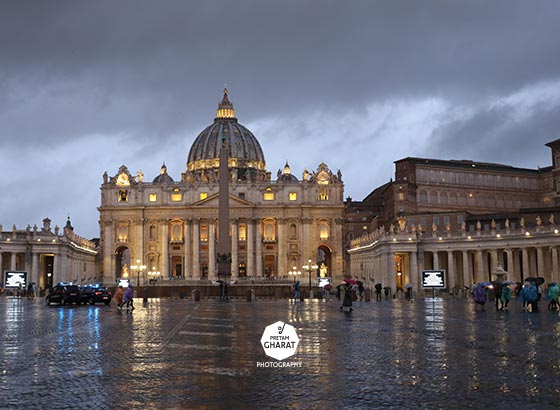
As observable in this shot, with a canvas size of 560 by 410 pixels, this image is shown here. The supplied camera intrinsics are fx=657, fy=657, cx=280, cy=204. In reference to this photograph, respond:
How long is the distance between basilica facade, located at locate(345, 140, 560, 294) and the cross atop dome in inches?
1382

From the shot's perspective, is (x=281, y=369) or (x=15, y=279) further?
(x=15, y=279)

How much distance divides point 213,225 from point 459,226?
40639 millimetres

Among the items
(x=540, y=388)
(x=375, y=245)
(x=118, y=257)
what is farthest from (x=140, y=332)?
(x=118, y=257)

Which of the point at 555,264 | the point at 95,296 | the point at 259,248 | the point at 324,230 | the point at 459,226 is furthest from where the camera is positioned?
the point at 324,230

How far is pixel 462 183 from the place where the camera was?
100 m

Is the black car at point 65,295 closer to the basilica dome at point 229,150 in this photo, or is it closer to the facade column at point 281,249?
the facade column at point 281,249

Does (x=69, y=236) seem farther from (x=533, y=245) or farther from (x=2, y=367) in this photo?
(x=2, y=367)

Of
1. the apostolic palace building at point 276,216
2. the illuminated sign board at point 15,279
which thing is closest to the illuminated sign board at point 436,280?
the illuminated sign board at point 15,279

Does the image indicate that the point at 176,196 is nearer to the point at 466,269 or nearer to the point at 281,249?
the point at 281,249

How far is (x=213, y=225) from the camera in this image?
10638 centimetres

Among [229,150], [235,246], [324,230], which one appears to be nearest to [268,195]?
[235,246]

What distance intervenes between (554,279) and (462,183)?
4150 centimetres

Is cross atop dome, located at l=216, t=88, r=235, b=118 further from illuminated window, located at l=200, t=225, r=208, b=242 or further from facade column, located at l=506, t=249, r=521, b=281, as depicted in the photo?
facade column, located at l=506, t=249, r=521, b=281

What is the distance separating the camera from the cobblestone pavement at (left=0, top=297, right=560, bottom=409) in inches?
379
